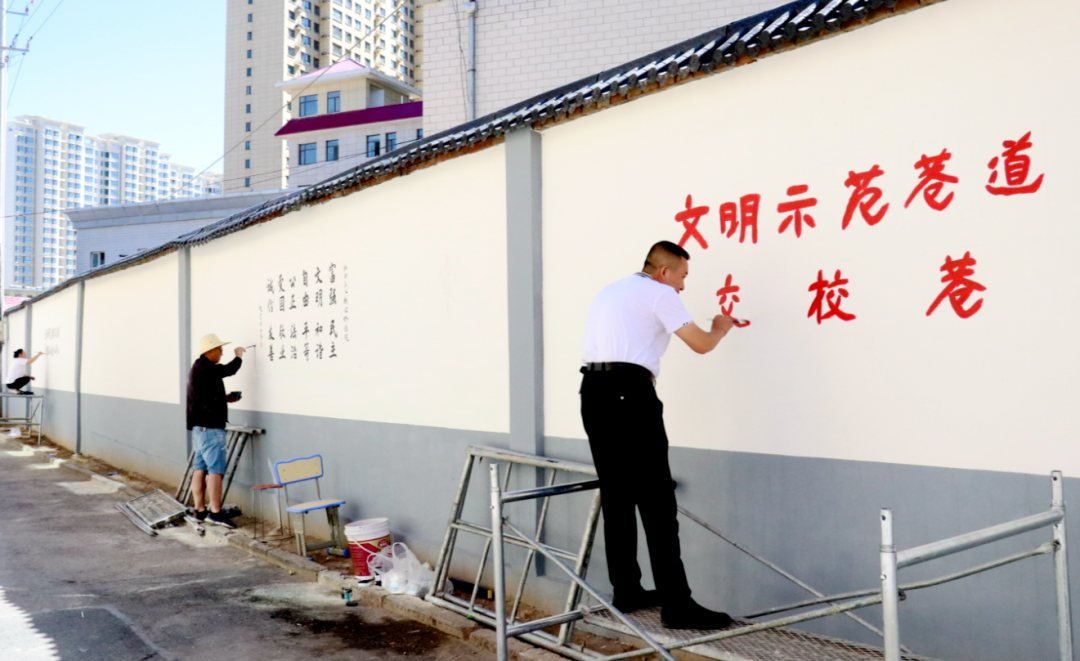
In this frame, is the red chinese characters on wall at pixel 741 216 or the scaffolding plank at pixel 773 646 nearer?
the scaffolding plank at pixel 773 646

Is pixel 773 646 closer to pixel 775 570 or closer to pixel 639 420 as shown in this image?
pixel 775 570

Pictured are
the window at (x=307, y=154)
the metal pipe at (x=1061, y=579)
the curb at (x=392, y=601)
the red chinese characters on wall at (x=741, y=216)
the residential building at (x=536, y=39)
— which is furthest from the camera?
the window at (x=307, y=154)

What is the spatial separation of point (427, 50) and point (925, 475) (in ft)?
38.3

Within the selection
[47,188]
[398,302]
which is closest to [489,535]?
[398,302]

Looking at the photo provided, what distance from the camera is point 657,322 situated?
149 inches

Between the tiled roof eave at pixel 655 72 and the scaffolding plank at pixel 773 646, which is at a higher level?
the tiled roof eave at pixel 655 72

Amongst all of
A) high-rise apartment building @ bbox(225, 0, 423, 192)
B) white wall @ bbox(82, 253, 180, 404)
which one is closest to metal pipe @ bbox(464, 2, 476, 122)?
white wall @ bbox(82, 253, 180, 404)

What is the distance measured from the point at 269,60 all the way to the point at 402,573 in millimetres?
63324

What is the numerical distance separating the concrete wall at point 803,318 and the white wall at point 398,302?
3cm

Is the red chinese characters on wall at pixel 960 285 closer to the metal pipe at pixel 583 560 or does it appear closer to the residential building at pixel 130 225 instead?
the metal pipe at pixel 583 560

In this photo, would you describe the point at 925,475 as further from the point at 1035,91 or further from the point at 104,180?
the point at 104,180

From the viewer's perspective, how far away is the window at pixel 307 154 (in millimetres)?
39125

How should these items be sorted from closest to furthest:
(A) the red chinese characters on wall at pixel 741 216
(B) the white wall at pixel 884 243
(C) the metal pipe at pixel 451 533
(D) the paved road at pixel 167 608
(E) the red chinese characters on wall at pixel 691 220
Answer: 1. (B) the white wall at pixel 884 243
2. (A) the red chinese characters on wall at pixel 741 216
3. (E) the red chinese characters on wall at pixel 691 220
4. (D) the paved road at pixel 167 608
5. (C) the metal pipe at pixel 451 533

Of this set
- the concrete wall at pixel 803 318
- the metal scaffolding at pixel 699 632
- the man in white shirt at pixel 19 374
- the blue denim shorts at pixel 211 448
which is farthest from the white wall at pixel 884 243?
the man in white shirt at pixel 19 374
